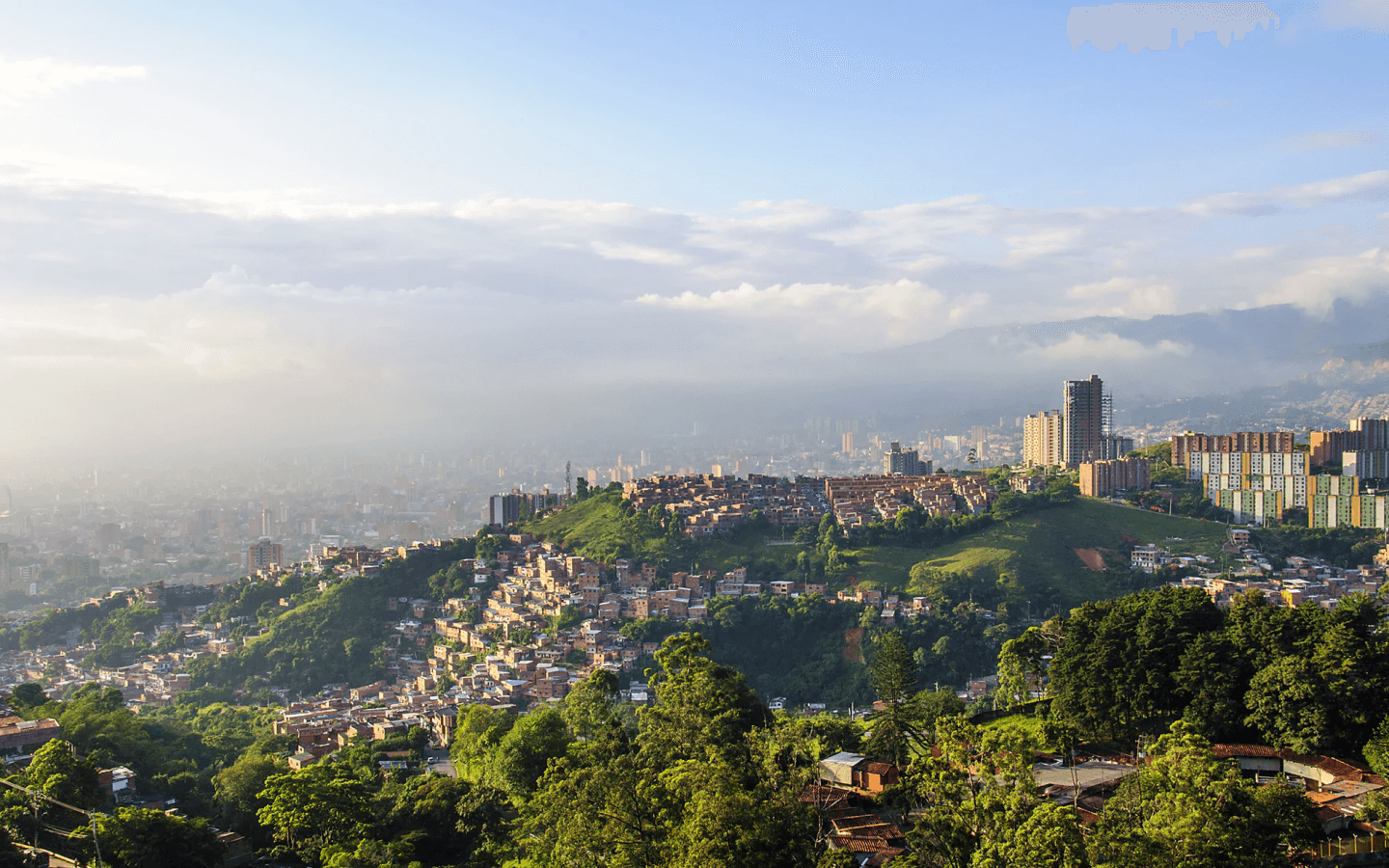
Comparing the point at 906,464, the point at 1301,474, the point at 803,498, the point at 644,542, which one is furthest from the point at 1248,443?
the point at 644,542

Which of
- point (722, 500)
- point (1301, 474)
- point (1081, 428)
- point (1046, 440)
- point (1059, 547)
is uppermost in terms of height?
point (1081, 428)

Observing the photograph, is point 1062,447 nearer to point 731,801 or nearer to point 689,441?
point 731,801

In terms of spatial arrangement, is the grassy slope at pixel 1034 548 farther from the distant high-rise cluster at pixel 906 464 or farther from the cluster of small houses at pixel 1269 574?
the distant high-rise cluster at pixel 906 464

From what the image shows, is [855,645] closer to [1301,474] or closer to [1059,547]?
[1059,547]

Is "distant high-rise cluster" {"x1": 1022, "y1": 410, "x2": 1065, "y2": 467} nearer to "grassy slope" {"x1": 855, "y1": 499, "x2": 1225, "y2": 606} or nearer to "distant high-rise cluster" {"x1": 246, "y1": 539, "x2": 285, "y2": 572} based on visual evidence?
"grassy slope" {"x1": 855, "y1": 499, "x2": 1225, "y2": 606}

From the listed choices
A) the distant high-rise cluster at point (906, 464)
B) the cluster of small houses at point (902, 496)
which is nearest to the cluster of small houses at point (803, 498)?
the cluster of small houses at point (902, 496)

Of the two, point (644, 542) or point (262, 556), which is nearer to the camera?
point (644, 542)

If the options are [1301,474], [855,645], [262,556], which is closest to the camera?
[855,645]

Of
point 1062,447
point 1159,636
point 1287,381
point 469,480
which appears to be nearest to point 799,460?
point 469,480
